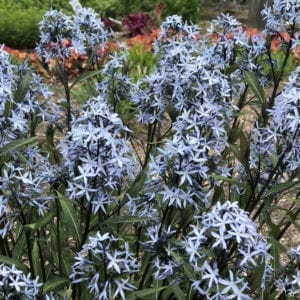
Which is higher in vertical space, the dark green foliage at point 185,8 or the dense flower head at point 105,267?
the dark green foliage at point 185,8

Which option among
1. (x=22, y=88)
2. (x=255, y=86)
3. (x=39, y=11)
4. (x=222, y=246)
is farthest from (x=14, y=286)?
(x=39, y=11)

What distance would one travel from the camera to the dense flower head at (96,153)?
1802 mm

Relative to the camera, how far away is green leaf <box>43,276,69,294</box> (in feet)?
7.02

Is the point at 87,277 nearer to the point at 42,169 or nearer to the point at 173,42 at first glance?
the point at 42,169

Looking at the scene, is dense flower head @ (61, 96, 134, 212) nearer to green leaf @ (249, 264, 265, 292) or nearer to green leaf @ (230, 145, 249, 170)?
green leaf @ (230, 145, 249, 170)

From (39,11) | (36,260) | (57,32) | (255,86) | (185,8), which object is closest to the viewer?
(36,260)

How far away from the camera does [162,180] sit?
6.88 feet

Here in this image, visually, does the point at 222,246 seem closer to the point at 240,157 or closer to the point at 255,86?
the point at 240,157

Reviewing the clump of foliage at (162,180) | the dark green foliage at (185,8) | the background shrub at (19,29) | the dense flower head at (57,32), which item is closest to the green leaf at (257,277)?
the clump of foliage at (162,180)

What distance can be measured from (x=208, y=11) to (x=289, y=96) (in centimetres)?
1012

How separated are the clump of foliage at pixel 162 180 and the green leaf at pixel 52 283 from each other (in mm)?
10

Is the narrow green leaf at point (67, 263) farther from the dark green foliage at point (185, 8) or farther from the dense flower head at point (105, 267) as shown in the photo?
the dark green foliage at point (185, 8)

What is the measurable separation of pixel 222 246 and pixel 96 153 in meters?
0.45

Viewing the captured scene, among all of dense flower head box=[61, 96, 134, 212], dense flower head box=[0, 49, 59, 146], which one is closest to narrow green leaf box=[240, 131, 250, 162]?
Answer: dense flower head box=[61, 96, 134, 212]
